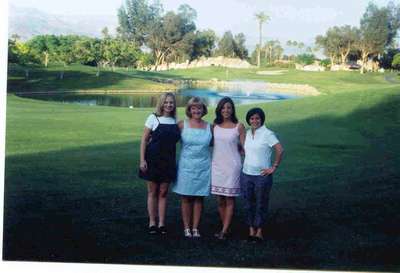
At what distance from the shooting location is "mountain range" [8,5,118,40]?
6.73 meters

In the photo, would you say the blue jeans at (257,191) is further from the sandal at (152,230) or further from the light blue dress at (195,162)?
the sandal at (152,230)

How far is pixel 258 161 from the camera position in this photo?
5.35 meters

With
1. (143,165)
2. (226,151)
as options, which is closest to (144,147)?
(143,165)

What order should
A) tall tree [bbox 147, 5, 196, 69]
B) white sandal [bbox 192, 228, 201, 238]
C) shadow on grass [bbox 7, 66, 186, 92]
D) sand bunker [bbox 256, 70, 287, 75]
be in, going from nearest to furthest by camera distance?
white sandal [bbox 192, 228, 201, 238] → tall tree [bbox 147, 5, 196, 69] → shadow on grass [bbox 7, 66, 186, 92] → sand bunker [bbox 256, 70, 287, 75]

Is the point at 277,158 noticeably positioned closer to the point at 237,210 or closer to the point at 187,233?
the point at 187,233

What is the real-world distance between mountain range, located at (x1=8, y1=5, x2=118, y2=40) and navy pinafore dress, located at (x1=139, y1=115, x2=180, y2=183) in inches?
85.7

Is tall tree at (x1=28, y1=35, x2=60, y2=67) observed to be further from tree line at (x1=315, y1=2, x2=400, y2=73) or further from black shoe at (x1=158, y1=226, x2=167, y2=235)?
tree line at (x1=315, y1=2, x2=400, y2=73)

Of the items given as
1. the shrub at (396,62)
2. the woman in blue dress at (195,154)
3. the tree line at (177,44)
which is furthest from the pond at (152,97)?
the woman in blue dress at (195,154)

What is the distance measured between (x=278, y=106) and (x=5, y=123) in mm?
3349

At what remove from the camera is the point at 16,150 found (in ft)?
22.6

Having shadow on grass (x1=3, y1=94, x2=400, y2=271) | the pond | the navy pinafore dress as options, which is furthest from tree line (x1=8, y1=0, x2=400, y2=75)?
the navy pinafore dress

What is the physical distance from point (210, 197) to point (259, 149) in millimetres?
1637

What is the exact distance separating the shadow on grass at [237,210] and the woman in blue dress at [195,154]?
22.6 inches

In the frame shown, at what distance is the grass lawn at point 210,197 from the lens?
5.79m
